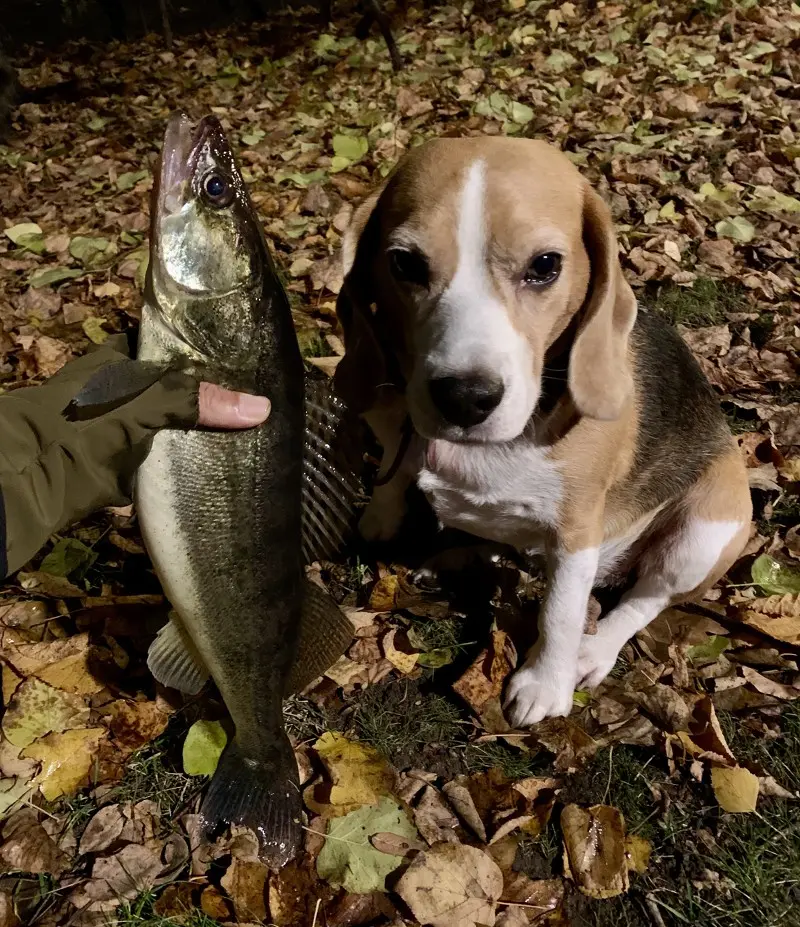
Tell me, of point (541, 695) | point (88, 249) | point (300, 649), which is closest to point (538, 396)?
point (300, 649)

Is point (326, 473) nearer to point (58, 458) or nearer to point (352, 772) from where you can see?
point (58, 458)

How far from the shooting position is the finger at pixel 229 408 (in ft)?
5.41

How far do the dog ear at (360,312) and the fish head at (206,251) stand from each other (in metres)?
0.67

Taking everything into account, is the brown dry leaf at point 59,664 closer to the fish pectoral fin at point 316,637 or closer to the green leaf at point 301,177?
the fish pectoral fin at point 316,637

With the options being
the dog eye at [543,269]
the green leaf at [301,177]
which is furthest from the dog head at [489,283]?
the green leaf at [301,177]

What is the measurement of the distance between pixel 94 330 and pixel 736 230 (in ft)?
13.2

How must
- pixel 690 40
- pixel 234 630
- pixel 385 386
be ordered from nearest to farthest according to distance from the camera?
pixel 234 630, pixel 385 386, pixel 690 40

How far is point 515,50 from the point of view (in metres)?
7.79

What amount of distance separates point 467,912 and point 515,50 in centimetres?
811

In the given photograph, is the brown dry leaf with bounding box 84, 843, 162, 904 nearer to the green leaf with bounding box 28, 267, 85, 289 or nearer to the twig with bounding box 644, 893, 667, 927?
the twig with bounding box 644, 893, 667, 927

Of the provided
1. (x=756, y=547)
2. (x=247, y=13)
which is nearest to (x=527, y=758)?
(x=756, y=547)

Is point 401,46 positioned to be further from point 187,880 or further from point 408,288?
point 187,880

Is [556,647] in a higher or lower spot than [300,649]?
lower

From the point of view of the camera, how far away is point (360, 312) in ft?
7.78
